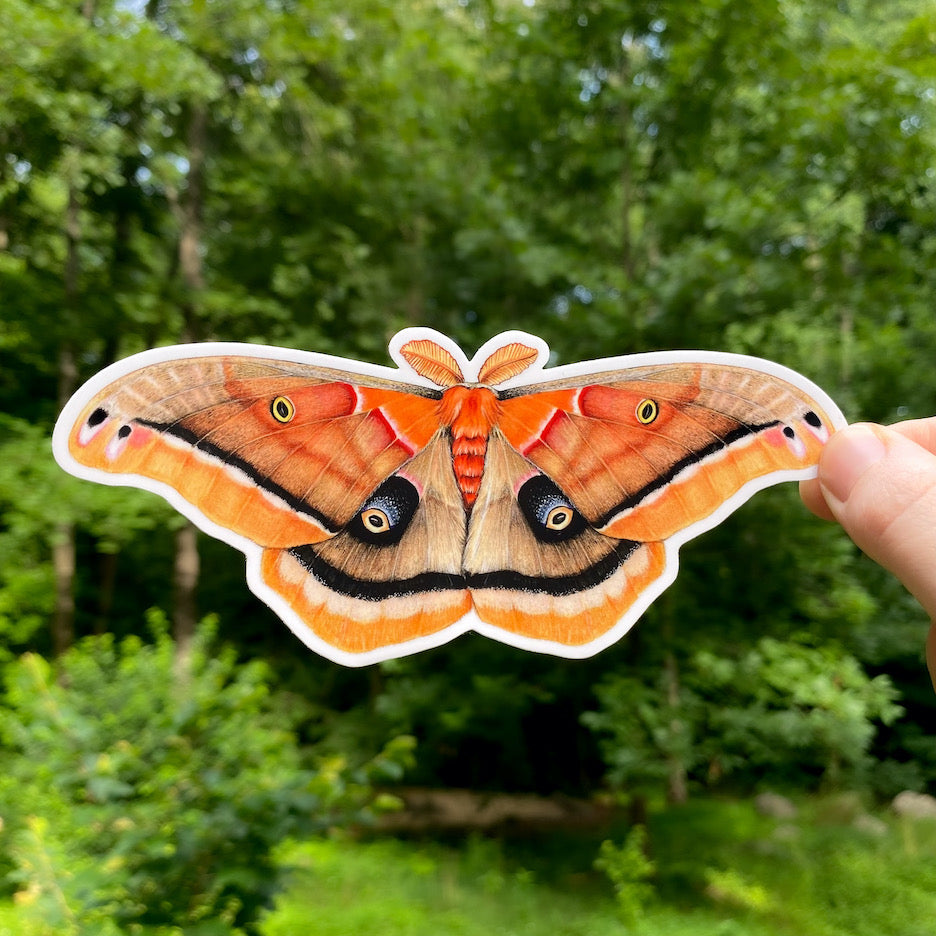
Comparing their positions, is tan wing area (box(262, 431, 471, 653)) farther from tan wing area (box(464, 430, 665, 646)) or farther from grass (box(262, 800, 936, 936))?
grass (box(262, 800, 936, 936))

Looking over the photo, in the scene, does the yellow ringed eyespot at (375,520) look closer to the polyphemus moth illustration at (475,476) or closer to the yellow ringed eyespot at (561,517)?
the polyphemus moth illustration at (475,476)

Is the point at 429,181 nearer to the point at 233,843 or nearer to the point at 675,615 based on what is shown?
the point at 675,615

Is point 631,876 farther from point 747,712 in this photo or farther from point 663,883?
point 747,712

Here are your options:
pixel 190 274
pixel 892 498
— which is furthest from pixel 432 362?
pixel 190 274

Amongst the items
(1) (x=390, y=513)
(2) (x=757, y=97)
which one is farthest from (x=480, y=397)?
(2) (x=757, y=97)

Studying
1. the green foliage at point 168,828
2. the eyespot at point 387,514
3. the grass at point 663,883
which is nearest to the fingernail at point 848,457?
the eyespot at point 387,514
